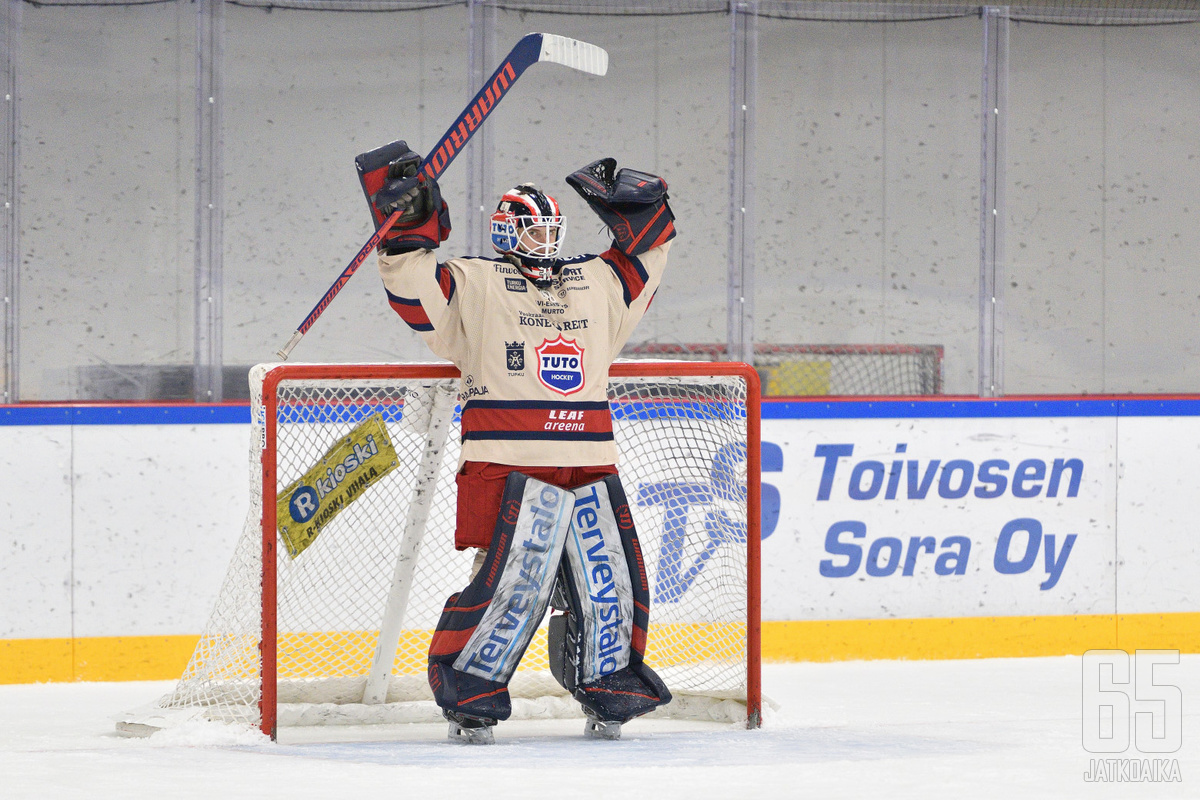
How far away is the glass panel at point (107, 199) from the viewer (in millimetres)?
4371

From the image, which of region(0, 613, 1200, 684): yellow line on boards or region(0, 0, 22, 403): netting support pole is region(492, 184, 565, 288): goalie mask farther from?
region(0, 0, 22, 403): netting support pole

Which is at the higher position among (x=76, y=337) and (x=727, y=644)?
(x=76, y=337)

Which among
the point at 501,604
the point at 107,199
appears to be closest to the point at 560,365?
the point at 501,604

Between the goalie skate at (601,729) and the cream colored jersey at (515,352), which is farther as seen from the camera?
the goalie skate at (601,729)

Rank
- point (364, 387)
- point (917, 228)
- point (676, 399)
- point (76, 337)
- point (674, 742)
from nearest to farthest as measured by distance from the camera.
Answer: point (674, 742)
point (364, 387)
point (676, 399)
point (76, 337)
point (917, 228)

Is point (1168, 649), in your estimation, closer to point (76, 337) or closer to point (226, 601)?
point (226, 601)

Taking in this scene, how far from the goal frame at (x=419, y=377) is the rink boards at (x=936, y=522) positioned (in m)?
0.95

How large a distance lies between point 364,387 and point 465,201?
1.38m

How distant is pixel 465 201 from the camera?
15.1ft

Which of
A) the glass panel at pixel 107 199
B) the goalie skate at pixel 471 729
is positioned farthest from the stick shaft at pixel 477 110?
the glass panel at pixel 107 199

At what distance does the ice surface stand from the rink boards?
50 centimetres

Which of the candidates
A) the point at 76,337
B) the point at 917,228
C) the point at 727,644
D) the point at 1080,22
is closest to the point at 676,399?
the point at 727,644

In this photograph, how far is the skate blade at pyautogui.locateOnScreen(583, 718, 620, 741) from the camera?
3.17 metres

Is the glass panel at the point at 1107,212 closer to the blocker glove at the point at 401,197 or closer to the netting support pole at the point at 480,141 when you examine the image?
the netting support pole at the point at 480,141
